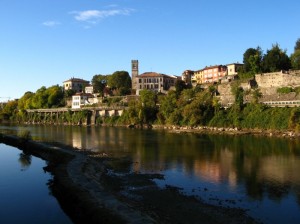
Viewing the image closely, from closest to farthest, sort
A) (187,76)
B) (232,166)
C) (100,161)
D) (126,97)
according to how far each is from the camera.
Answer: (232,166) < (100,161) < (126,97) < (187,76)

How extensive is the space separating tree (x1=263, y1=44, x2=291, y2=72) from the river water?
26.9 m

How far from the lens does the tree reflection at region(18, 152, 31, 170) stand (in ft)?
97.4

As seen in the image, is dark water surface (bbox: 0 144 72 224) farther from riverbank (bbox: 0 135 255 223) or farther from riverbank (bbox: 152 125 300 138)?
riverbank (bbox: 152 125 300 138)

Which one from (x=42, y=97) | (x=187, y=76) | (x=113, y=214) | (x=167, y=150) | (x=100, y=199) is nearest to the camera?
→ (x=113, y=214)

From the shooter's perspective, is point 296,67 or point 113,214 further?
point 296,67

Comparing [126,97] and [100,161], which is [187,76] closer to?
[126,97]

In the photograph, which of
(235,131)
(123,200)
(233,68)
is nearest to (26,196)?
(123,200)

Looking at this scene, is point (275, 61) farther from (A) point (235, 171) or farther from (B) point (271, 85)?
(A) point (235, 171)

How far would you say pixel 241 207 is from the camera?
54.9 feet

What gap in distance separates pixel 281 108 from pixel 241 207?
40397 millimetres

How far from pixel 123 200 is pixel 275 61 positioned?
55.1m

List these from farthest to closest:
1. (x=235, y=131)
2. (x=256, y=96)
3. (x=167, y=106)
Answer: (x=167, y=106) → (x=256, y=96) → (x=235, y=131)

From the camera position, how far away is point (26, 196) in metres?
20.1

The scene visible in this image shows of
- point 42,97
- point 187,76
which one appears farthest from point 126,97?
point 42,97
